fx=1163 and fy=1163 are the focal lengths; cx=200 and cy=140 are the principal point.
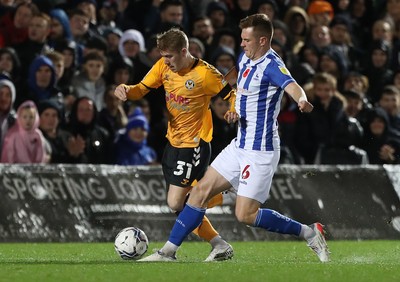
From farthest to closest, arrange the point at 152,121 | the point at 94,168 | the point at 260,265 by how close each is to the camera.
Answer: the point at 152,121, the point at 94,168, the point at 260,265

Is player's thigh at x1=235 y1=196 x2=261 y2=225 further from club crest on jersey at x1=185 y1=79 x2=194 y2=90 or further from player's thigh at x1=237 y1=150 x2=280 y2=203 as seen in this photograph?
club crest on jersey at x1=185 y1=79 x2=194 y2=90

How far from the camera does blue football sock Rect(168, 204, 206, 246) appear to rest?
10.1m

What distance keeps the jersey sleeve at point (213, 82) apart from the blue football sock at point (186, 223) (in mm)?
1168

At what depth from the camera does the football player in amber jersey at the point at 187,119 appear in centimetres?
1062

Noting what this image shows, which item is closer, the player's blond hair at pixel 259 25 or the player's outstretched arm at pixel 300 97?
the player's outstretched arm at pixel 300 97

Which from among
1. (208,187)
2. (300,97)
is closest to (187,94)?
(208,187)

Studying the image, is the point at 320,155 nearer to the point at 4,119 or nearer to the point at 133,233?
the point at 4,119

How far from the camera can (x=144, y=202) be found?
532 inches

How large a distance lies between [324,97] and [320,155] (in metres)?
0.84

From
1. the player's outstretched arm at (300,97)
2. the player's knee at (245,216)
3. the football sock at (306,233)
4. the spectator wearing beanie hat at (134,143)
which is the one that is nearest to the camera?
the player's outstretched arm at (300,97)

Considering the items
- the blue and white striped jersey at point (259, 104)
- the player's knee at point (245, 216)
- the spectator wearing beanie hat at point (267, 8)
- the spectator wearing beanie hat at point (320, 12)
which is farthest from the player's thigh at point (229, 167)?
the spectator wearing beanie hat at point (320, 12)

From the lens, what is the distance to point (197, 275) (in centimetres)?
882

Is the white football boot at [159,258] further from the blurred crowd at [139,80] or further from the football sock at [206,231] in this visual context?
the blurred crowd at [139,80]

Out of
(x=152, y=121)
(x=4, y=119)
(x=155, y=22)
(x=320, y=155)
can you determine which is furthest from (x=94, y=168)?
(x=155, y=22)
